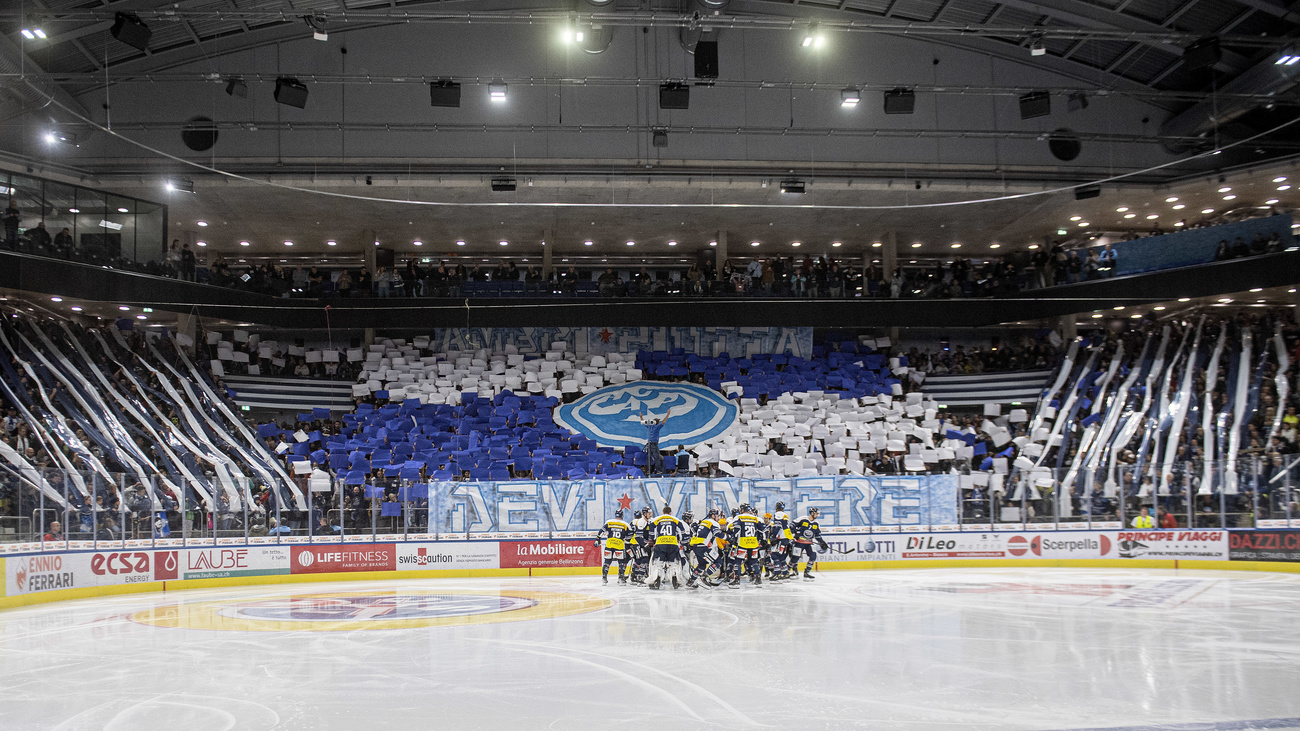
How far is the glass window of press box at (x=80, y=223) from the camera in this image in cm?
2384

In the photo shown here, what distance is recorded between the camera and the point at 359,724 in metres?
7.11

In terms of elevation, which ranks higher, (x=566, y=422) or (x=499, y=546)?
(x=566, y=422)

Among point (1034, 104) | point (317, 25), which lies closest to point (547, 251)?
point (317, 25)

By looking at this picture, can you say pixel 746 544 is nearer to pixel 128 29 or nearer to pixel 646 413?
pixel 646 413

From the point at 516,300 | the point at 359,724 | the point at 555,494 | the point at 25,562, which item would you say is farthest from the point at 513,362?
the point at 359,724

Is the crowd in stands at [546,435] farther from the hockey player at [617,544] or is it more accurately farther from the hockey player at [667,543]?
the hockey player at [667,543]

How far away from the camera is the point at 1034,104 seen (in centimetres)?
2345

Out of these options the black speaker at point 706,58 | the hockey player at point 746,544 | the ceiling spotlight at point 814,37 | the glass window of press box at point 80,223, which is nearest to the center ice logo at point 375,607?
the hockey player at point 746,544

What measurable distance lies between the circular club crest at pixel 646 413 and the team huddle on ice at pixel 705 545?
1030cm

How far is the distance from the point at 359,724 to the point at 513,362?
25.5m

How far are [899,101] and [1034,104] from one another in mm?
3414

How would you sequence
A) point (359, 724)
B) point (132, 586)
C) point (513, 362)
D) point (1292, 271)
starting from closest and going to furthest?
1. point (359, 724)
2. point (132, 586)
3. point (1292, 271)
4. point (513, 362)

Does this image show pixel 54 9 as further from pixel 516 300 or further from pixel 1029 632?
pixel 1029 632

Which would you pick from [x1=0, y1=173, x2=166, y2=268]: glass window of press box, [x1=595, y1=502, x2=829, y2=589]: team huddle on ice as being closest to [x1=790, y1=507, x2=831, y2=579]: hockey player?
[x1=595, y1=502, x2=829, y2=589]: team huddle on ice
